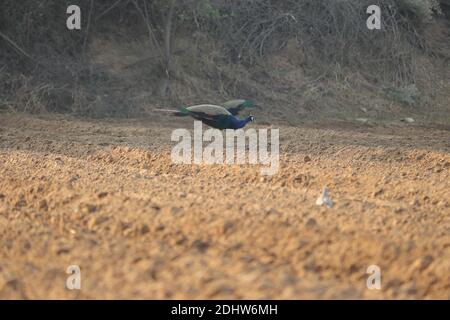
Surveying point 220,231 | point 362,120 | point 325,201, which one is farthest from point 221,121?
point 362,120

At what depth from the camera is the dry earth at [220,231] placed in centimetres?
318

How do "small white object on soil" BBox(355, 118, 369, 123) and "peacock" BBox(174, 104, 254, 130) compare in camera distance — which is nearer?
"peacock" BBox(174, 104, 254, 130)

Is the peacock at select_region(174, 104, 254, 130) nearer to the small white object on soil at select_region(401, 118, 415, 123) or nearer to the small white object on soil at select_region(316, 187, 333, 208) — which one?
the small white object on soil at select_region(316, 187, 333, 208)

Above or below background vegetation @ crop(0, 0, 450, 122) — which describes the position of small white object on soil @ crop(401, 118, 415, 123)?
below

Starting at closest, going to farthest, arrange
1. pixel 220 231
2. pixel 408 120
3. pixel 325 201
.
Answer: pixel 220 231 → pixel 325 201 → pixel 408 120

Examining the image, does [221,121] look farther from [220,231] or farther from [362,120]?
[362,120]

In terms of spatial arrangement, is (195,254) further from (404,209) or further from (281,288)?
(404,209)

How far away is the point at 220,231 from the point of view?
3.77 meters

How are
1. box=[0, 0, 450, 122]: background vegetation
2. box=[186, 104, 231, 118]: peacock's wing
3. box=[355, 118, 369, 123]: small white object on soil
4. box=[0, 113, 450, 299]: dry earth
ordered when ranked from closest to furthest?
1. box=[0, 113, 450, 299]: dry earth
2. box=[186, 104, 231, 118]: peacock's wing
3. box=[355, 118, 369, 123]: small white object on soil
4. box=[0, 0, 450, 122]: background vegetation

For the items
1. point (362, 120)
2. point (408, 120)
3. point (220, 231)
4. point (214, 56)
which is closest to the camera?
point (220, 231)

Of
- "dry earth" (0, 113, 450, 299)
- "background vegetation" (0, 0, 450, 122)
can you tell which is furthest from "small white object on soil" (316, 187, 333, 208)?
"background vegetation" (0, 0, 450, 122)

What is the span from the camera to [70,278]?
3.23m

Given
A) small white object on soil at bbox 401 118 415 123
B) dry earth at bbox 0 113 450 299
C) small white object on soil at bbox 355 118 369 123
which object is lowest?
dry earth at bbox 0 113 450 299

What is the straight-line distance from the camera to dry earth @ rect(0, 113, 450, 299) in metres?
3.18
